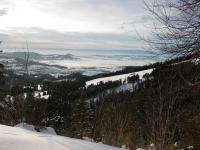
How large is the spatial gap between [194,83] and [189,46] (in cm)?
75

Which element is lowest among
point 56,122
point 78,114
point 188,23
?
point 56,122

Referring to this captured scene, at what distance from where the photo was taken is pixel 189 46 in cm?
547

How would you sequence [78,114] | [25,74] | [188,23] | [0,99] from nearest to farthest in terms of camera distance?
[188,23] < [25,74] < [0,99] < [78,114]

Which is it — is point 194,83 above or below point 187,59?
below

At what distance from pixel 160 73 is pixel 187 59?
0.87 m

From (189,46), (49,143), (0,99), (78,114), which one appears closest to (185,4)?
(189,46)

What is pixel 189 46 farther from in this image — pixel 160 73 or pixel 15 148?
pixel 15 148

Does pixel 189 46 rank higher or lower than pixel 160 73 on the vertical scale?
higher

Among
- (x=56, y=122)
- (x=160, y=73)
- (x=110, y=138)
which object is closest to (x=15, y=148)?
(x=160, y=73)

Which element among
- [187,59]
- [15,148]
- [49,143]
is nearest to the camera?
[15,148]

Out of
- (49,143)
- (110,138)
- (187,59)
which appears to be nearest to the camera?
(49,143)

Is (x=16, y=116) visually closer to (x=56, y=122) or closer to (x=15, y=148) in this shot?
(x=15, y=148)

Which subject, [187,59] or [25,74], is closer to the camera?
[187,59]

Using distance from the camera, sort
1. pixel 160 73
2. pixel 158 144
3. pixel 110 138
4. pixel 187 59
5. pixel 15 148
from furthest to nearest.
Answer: pixel 110 138
pixel 158 144
pixel 160 73
pixel 187 59
pixel 15 148
